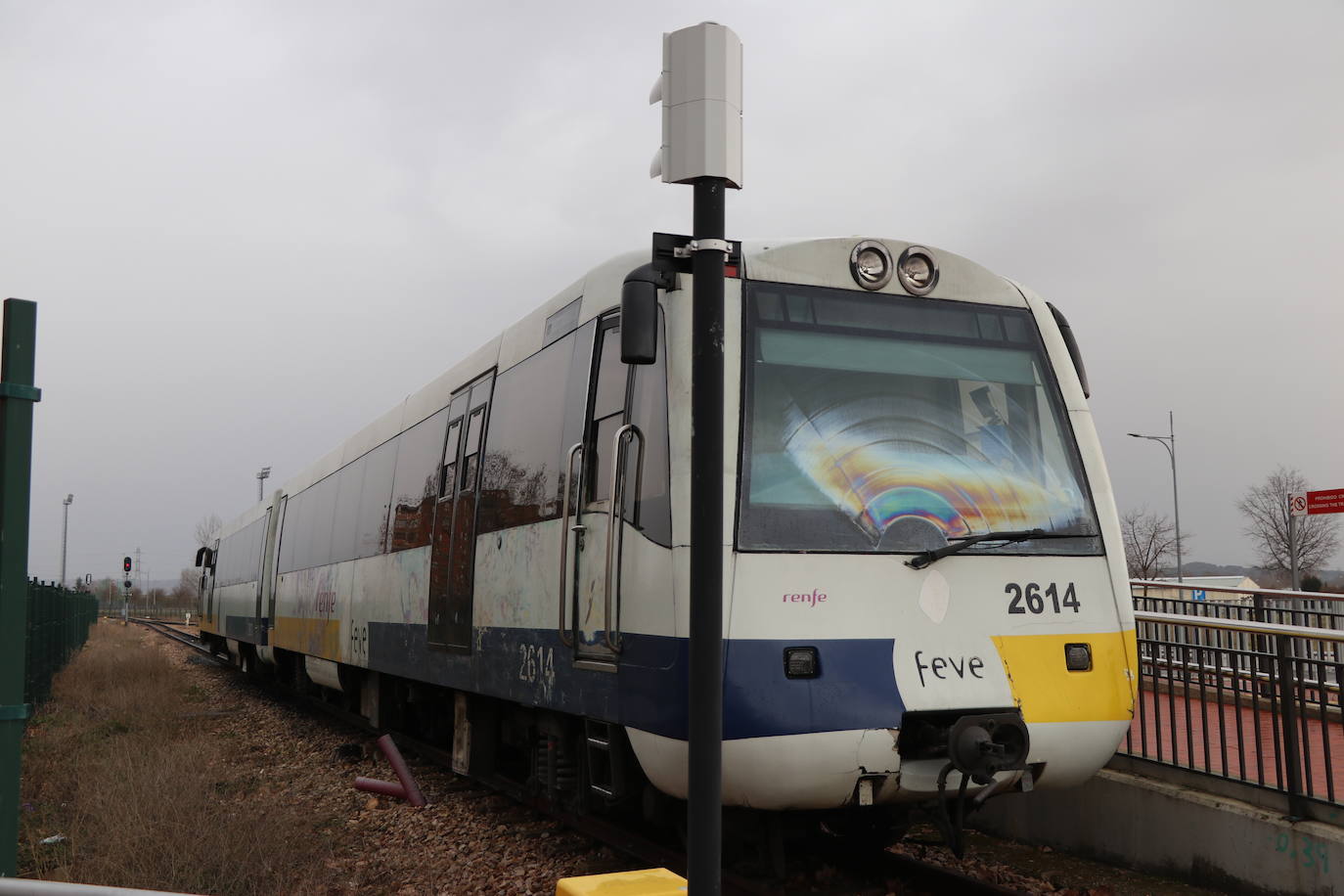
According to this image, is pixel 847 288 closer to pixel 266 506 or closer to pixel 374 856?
pixel 374 856

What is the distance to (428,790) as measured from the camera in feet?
31.8

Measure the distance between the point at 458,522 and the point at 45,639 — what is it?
11.6m

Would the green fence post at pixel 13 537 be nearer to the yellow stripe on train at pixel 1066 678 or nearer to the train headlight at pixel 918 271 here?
the train headlight at pixel 918 271

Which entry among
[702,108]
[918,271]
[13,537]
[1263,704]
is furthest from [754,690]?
[1263,704]

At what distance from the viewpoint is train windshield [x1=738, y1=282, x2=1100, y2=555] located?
17.3 feet

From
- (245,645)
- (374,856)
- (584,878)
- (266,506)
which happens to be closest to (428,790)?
(374,856)

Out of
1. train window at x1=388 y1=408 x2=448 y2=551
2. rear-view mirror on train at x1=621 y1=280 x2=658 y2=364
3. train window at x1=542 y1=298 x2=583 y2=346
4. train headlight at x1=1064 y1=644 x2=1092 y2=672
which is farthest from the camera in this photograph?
train window at x1=388 y1=408 x2=448 y2=551

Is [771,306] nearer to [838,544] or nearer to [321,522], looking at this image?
[838,544]

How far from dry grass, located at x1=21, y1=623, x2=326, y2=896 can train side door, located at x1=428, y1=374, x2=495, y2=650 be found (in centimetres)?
168

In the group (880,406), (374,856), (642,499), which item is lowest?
(374,856)

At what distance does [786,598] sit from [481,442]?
388cm

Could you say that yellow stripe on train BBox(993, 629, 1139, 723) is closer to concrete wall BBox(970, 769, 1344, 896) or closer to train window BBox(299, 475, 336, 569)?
concrete wall BBox(970, 769, 1344, 896)

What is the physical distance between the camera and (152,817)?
304 inches

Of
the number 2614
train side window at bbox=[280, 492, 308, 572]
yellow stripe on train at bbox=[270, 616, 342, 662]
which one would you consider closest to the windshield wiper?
the number 2614
